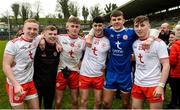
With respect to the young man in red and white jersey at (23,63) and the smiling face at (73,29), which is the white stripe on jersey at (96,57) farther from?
the young man in red and white jersey at (23,63)

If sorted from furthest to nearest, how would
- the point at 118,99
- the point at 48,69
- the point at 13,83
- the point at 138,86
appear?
the point at 118,99, the point at 48,69, the point at 138,86, the point at 13,83

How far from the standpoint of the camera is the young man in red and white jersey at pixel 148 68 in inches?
208

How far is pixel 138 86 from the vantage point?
18.2 ft

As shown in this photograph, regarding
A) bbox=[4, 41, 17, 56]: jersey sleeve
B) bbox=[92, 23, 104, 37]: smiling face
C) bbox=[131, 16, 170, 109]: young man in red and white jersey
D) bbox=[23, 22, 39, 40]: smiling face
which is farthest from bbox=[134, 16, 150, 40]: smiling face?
bbox=[4, 41, 17, 56]: jersey sleeve

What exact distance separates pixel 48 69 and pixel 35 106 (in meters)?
0.90

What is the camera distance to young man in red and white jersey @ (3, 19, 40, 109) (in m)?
5.41

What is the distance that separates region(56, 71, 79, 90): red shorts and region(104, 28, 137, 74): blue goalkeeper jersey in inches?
29.0

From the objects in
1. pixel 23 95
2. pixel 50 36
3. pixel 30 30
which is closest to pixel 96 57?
pixel 50 36

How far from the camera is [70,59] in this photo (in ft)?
21.9

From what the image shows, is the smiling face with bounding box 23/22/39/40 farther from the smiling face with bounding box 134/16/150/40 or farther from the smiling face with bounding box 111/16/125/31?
the smiling face with bounding box 134/16/150/40

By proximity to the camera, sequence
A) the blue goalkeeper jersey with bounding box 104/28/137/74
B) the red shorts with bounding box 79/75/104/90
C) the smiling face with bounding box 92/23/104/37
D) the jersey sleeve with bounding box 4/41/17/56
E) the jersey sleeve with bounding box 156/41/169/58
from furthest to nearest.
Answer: the red shorts with bounding box 79/75/104/90, the smiling face with bounding box 92/23/104/37, the blue goalkeeper jersey with bounding box 104/28/137/74, the jersey sleeve with bounding box 4/41/17/56, the jersey sleeve with bounding box 156/41/169/58

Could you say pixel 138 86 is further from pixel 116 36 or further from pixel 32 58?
pixel 32 58

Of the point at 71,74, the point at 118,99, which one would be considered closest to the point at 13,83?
the point at 71,74

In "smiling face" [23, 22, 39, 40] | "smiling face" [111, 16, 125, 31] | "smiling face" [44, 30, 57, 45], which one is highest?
"smiling face" [111, 16, 125, 31]
